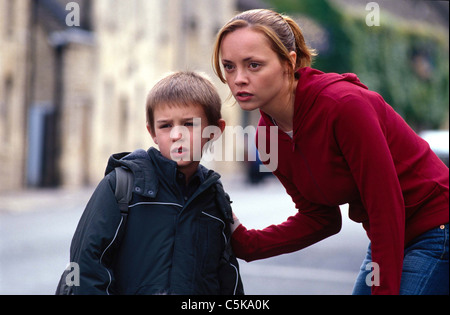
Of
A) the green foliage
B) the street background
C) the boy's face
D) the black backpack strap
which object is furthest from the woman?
A: the green foliage

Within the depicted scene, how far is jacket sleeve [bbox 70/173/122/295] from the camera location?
2.09 m

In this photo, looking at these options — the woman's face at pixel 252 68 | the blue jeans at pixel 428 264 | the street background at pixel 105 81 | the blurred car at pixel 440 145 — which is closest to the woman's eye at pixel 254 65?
the woman's face at pixel 252 68

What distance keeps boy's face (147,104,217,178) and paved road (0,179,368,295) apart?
445 centimetres

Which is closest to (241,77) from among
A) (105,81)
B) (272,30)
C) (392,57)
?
(272,30)

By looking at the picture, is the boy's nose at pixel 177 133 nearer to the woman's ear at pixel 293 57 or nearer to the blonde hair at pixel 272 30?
the blonde hair at pixel 272 30

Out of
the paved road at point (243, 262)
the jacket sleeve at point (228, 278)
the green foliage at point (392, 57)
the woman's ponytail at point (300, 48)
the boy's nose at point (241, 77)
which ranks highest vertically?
the green foliage at point (392, 57)

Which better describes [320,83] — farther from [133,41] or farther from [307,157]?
[133,41]

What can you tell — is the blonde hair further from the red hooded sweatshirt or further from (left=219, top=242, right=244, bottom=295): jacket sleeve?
(left=219, top=242, right=244, bottom=295): jacket sleeve

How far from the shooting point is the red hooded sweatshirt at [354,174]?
223cm

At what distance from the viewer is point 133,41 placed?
23.3 m

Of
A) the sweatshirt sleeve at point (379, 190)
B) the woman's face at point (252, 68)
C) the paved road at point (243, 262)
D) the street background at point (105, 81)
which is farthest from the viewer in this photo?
the street background at point (105, 81)

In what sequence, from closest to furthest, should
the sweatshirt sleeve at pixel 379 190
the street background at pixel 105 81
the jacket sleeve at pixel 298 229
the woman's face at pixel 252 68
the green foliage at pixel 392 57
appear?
the sweatshirt sleeve at pixel 379 190 → the woman's face at pixel 252 68 → the jacket sleeve at pixel 298 229 → the street background at pixel 105 81 → the green foliage at pixel 392 57
